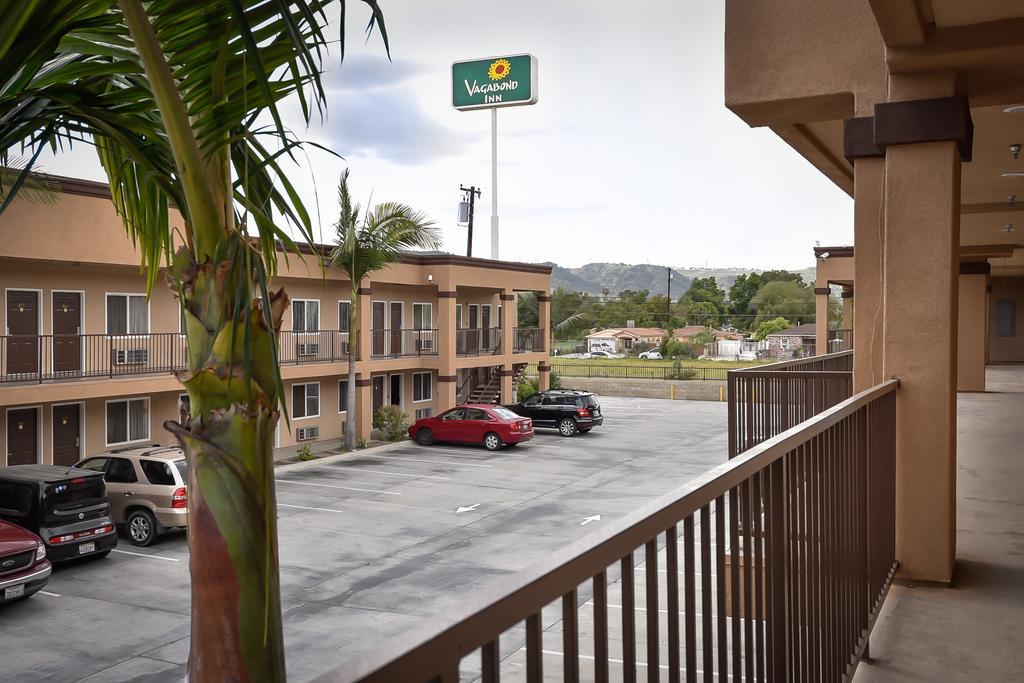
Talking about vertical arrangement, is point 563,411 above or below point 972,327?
below

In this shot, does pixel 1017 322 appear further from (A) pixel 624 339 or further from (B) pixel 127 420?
(A) pixel 624 339

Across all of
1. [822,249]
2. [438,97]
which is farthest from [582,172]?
[822,249]

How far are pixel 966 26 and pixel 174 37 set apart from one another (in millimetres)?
4933

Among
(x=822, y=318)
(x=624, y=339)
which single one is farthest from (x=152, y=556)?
(x=624, y=339)

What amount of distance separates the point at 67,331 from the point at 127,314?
185cm

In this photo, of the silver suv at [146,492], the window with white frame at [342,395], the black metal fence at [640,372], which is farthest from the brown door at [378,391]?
the black metal fence at [640,372]

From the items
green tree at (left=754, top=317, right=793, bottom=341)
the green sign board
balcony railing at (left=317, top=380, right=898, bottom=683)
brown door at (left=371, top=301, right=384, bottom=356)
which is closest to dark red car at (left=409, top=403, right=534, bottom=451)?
brown door at (left=371, top=301, right=384, bottom=356)

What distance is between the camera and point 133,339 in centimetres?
2475

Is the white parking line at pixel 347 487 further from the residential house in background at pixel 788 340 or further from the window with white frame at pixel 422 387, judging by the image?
the residential house in background at pixel 788 340

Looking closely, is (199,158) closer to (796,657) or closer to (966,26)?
(796,657)

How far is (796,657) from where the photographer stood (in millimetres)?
3254

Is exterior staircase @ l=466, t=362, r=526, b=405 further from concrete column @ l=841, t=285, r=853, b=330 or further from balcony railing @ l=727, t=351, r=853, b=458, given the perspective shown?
balcony railing @ l=727, t=351, r=853, b=458

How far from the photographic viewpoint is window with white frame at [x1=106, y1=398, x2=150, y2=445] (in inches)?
969

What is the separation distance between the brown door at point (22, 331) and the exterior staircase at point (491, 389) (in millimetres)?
20516
